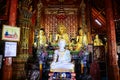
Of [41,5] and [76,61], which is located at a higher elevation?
[41,5]

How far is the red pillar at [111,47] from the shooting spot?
6.39 m

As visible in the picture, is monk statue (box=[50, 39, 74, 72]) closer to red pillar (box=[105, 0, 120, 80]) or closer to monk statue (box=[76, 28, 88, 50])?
red pillar (box=[105, 0, 120, 80])

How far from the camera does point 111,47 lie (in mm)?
6699

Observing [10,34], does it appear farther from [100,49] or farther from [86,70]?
[100,49]

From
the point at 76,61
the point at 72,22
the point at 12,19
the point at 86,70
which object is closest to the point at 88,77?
the point at 86,70

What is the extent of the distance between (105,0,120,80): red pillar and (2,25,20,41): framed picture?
3505 mm

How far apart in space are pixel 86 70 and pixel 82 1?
4431 millimetres

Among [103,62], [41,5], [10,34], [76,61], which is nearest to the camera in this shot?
[10,34]

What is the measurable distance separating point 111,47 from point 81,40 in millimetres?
2868

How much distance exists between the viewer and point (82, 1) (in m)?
10.2

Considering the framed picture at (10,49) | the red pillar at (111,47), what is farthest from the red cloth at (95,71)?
the framed picture at (10,49)

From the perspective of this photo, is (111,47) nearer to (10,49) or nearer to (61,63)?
(61,63)

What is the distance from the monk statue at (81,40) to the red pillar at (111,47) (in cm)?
217

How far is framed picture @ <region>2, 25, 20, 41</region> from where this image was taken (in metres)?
5.57
